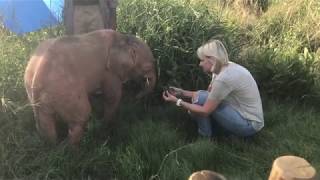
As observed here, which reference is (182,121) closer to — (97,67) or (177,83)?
(177,83)

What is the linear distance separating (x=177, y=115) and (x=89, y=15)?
4.50ft

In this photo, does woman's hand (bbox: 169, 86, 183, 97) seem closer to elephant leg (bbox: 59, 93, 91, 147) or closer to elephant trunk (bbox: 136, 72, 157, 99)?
elephant trunk (bbox: 136, 72, 157, 99)

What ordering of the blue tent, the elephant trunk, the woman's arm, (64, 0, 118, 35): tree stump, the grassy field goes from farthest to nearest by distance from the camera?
the blue tent → (64, 0, 118, 35): tree stump → the elephant trunk → the woman's arm → the grassy field

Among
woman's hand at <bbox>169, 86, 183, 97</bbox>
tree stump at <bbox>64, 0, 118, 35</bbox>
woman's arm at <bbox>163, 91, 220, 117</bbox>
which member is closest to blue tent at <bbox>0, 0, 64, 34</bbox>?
tree stump at <bbox>64, 0, 118, 35</bbox>

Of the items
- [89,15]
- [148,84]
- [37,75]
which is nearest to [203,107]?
[148,84]

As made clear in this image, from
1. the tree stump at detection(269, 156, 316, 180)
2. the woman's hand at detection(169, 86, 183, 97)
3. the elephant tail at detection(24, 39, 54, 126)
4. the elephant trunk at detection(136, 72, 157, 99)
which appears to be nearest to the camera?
the tree stump at detection(269, 156, 316, 180)

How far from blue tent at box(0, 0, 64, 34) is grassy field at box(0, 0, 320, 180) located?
0.33 meters

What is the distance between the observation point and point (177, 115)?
513 cm

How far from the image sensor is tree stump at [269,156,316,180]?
7.83 feet

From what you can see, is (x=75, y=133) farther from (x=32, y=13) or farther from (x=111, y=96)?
(x=32, y=13)

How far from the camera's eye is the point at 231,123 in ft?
15.6

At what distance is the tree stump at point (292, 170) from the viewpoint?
2388 mm

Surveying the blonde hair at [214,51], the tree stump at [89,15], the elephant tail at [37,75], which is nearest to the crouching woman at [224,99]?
the blonde hair at [214,51]

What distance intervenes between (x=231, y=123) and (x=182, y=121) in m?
0.54
